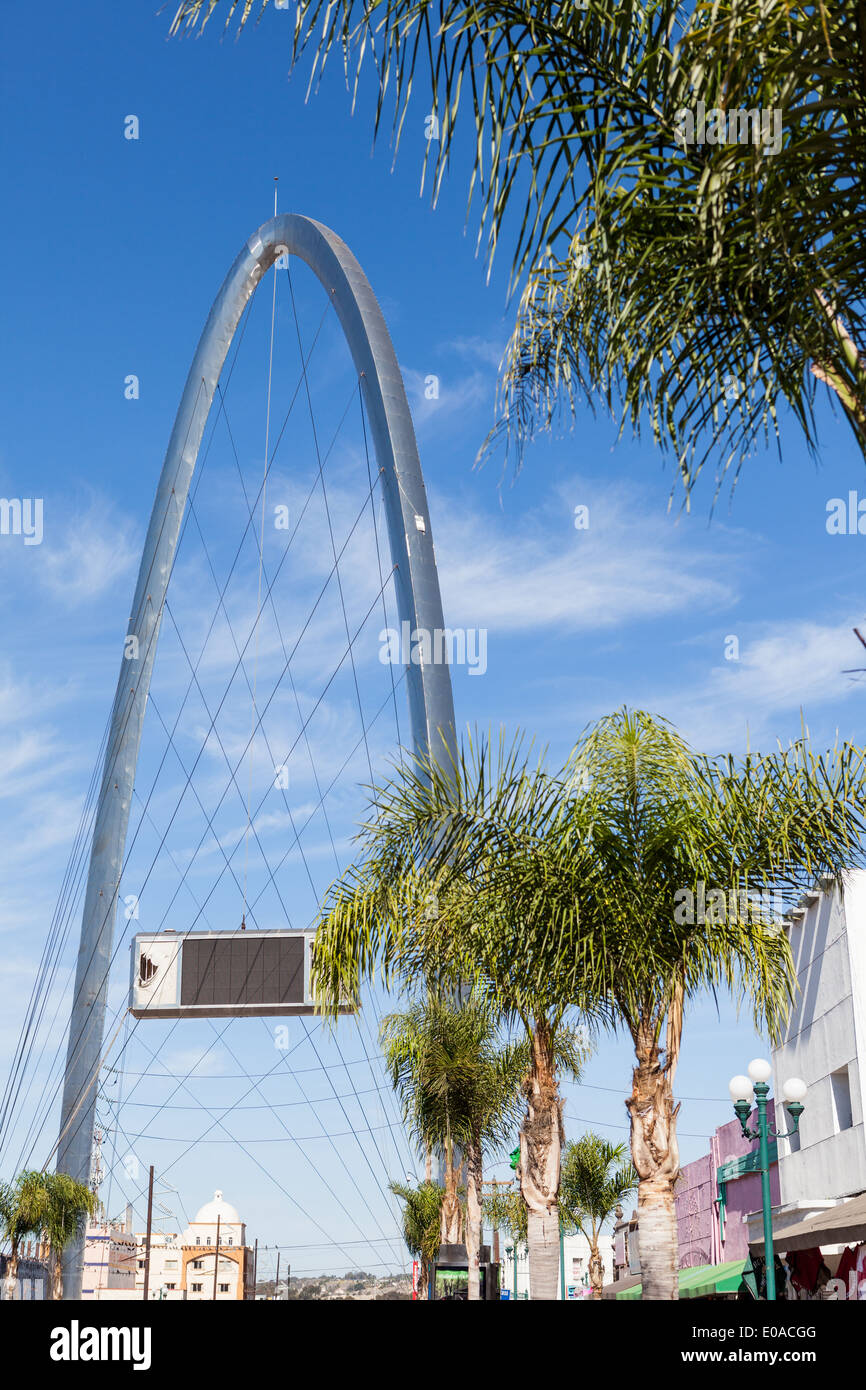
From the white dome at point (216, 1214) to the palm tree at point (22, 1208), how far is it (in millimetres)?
115512

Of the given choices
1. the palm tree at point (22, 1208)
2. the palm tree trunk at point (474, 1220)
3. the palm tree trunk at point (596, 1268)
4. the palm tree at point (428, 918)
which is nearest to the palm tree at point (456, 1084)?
the palm tree trunk at point (474, 1220)

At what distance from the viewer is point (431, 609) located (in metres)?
31.2

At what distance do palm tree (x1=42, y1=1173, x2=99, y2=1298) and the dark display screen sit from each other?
1507cm

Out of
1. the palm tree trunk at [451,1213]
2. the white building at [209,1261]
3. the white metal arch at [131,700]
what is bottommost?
the white building at [209,1261]

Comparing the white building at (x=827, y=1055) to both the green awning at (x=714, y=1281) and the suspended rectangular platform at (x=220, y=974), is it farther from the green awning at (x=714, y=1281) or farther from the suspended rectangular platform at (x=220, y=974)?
the suspended rectangular platform at (x=220, y=974)

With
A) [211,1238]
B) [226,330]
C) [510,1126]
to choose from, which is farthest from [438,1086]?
[211,1238]

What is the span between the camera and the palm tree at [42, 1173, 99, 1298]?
4638cm

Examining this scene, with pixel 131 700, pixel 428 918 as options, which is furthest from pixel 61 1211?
pixel 428 918

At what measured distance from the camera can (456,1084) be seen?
3394cm

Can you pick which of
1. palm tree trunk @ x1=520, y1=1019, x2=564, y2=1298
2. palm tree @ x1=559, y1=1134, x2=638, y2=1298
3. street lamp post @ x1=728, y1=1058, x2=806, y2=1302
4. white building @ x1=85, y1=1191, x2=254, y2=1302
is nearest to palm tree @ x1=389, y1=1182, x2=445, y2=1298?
palm tree @ x1=559, y1=1134, x2=638, y2=1298

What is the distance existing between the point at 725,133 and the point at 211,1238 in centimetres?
19351

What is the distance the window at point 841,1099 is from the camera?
3284 cm

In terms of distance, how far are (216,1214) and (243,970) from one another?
16816 centimetres
